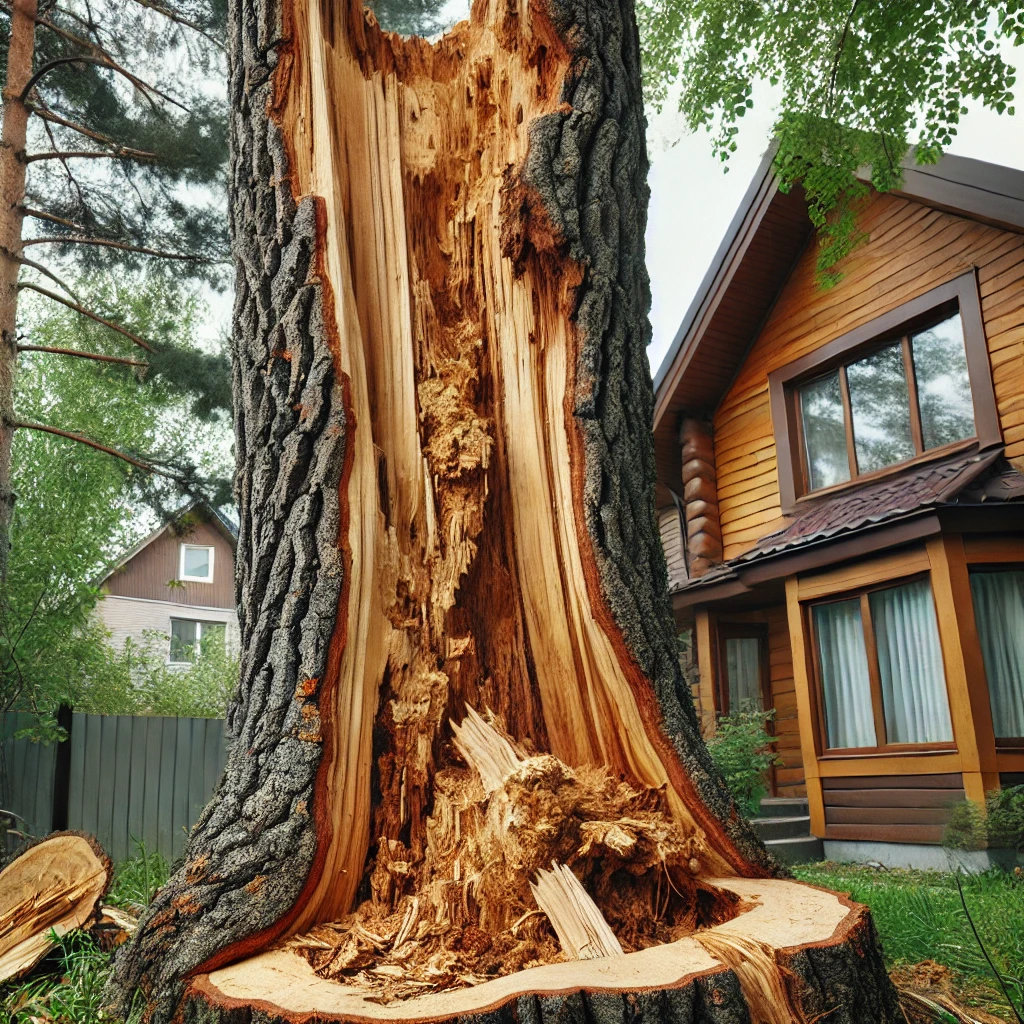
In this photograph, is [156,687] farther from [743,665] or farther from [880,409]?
[880,409]

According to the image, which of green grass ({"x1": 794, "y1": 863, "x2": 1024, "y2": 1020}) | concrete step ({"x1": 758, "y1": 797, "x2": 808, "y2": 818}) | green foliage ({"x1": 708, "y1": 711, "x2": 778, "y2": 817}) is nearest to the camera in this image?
green grass ({"x1": 794, "y1": 863, "x2": 1024, "y2": 1020})

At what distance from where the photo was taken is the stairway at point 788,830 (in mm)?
7992

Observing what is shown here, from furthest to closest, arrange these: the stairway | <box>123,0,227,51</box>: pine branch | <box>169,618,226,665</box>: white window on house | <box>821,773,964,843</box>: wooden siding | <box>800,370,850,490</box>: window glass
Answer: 1. <box>169,618,226,665</box>: white window on house
2. <box>800,370,850,490</box>: window glass
3. <box>123,0,227,51</box>: pine branch
4. the stairway
5. <box>821,773,964,843</box>: wooden siding

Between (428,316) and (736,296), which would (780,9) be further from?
(428,316)

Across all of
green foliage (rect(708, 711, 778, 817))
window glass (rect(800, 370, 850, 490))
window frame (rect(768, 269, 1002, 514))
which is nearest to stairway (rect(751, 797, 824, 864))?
green foliage (rect(708, 711, 778, 817))

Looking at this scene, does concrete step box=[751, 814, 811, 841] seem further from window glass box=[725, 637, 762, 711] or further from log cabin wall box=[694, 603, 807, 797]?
window glass box=[725, 637, 762, 711]

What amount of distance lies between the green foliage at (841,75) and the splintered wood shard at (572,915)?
20.7 feet

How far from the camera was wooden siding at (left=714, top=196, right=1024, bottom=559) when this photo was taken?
7.70 m

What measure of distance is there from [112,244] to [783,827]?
827cm

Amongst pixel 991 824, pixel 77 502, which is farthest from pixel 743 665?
pixel 77 502

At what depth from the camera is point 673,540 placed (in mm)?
13242

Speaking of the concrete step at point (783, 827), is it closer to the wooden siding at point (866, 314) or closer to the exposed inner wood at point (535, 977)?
the wooden siding at point (866, 314)

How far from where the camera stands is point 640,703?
7.40 feet

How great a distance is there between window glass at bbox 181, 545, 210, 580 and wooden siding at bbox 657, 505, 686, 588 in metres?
13.8
